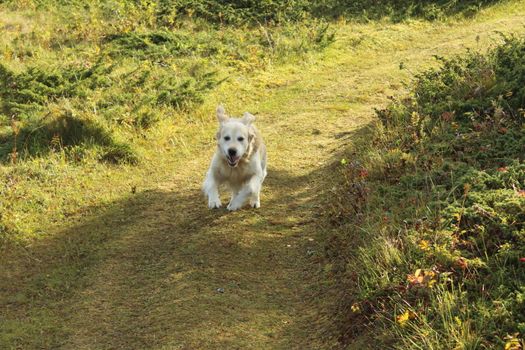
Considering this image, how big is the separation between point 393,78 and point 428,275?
1227 centimetres

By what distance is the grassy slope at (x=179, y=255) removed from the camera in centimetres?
705

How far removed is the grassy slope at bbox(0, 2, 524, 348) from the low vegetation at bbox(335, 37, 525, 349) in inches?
36.5

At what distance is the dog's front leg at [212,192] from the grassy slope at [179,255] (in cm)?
28

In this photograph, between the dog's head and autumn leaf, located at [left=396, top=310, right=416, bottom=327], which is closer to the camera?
autumn leaf, located at [left=396, top=310, right=416, bottom=327]

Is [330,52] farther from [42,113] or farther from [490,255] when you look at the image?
[490,255]

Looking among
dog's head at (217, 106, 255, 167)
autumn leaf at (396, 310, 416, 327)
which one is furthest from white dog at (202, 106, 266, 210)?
autumn leaf at (396, 310, 416, 327)

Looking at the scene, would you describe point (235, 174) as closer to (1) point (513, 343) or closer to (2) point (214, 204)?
(2) point (214, 204)

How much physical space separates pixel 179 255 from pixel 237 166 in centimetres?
186

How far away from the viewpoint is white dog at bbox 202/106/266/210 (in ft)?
31.0

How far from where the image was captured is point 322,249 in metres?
8.48

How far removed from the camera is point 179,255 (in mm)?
8742

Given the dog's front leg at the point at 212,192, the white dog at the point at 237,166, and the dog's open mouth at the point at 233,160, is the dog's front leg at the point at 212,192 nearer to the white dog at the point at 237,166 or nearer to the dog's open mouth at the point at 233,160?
the white dog at the point at 237,166

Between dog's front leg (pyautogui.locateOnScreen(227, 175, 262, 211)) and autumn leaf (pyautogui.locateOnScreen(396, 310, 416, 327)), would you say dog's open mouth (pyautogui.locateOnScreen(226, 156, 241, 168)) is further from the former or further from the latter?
autumn leaf (pyautogui.locateOnScreen(396, 310, 416, 327))

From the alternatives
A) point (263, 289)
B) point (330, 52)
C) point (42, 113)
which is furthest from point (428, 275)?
point (330, 52)
